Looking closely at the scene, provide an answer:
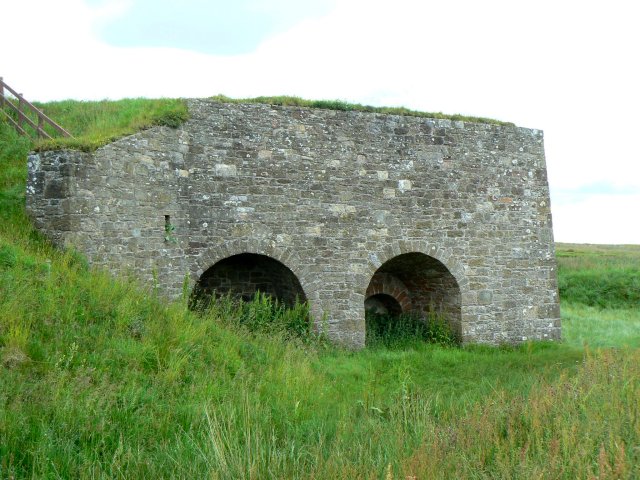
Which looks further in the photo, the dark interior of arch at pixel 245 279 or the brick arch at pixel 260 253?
the dark interior of arch at pixel 245 279

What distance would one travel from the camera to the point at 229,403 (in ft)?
18.1

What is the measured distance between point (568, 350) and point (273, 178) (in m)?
6.54

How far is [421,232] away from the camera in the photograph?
436 inches

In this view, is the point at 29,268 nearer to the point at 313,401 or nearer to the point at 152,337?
the point at 152,337

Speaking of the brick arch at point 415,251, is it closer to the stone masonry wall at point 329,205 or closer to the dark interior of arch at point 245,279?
the stone masonry wall at point 329,205

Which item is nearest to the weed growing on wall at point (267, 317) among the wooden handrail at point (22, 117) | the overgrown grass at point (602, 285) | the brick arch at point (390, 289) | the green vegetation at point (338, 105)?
the brick arch at point (390, 289)

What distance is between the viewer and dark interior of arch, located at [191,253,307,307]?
11.0m

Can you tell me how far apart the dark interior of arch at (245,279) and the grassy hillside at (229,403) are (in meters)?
1.91

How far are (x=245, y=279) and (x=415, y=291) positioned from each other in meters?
3.80

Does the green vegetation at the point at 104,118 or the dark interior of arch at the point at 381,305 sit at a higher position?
the green vegetation at the point at 104,118

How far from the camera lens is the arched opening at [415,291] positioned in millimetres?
11578

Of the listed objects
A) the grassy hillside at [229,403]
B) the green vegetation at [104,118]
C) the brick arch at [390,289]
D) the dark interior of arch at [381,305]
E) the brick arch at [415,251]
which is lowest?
the grassy hillside at [229,403]

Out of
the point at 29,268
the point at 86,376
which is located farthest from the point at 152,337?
the point at 29,268

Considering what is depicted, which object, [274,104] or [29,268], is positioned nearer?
[29,268]
